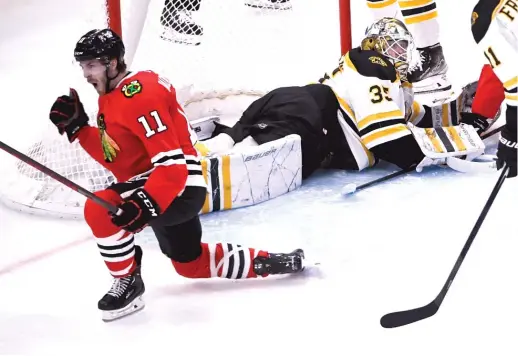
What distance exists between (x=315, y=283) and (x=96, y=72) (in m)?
0.78

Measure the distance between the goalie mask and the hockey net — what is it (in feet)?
1.82

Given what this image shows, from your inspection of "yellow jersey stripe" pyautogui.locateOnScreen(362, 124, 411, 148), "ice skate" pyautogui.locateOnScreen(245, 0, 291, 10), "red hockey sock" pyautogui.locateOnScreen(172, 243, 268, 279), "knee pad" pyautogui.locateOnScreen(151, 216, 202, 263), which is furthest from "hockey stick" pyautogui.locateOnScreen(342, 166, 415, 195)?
"ice skate" pyautogui.locateOnScreen(245, 0, 291, 10)

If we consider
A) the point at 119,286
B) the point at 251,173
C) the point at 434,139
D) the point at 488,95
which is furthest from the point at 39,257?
the point at 488,95

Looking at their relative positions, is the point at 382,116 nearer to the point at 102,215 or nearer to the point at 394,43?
the point at 394,43

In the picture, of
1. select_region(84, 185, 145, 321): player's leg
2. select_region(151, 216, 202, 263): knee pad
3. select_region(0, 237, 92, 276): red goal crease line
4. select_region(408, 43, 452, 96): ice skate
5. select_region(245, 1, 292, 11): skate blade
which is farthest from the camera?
select_region(245, 1, 292, 11): skate blade

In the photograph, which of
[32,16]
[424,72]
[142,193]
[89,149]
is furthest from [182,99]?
[32,16]

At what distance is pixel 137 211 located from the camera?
1.93m

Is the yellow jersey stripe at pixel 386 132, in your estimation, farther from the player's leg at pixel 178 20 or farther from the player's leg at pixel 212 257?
the player's leg at pixel 178 20

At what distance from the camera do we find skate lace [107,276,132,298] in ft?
7.08

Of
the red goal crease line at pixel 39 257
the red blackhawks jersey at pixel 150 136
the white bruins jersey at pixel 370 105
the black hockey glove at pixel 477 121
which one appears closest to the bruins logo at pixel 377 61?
the white bruins jersey at pixel 370 105

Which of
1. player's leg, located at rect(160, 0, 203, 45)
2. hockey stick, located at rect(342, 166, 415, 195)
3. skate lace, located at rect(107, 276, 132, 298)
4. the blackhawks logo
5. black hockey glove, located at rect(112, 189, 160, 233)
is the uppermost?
player's leg, located at rect(160, 0, 203, 45)

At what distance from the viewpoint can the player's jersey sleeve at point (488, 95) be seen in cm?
312

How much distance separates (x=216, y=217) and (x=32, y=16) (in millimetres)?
2648

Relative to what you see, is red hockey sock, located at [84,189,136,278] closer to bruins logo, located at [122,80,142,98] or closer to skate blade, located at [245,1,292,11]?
bruins logo, located at [122,80,142,98]
